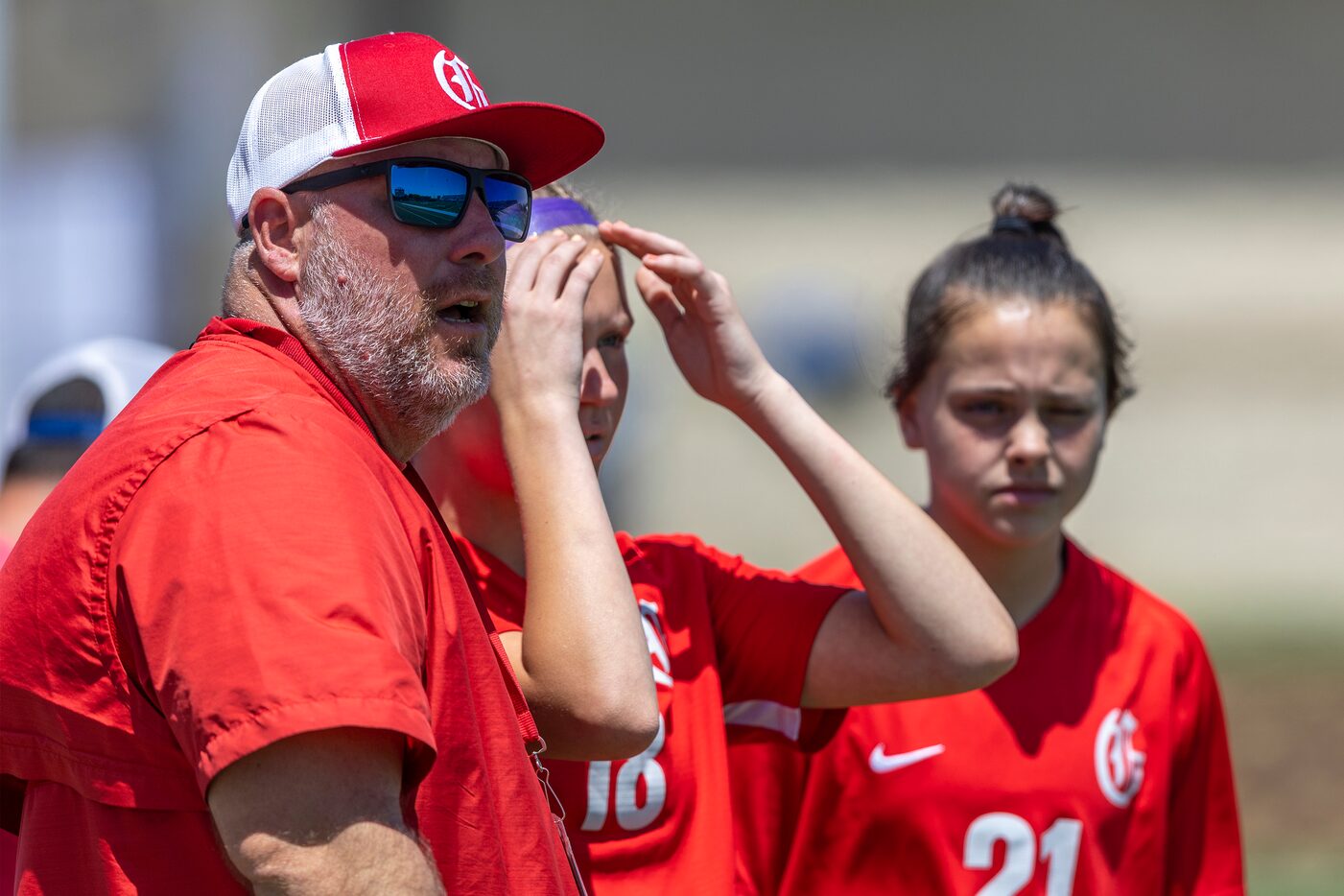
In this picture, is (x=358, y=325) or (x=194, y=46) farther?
(x=194, y=46)

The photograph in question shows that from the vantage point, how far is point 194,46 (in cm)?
1627

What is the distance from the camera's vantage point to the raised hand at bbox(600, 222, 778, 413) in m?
2.80

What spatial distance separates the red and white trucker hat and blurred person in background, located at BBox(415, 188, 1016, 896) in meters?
0.45

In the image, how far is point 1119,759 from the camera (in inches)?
123

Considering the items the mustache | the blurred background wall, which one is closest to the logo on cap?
the mustache

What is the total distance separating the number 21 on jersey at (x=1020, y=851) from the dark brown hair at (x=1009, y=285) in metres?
0.98

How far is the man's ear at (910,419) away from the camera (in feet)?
11.4

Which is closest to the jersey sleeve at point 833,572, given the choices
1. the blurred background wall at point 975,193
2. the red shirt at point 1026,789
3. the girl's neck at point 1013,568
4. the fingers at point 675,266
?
the red shirt at point 1026,789

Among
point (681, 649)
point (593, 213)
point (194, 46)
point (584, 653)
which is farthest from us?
point (194, 46)

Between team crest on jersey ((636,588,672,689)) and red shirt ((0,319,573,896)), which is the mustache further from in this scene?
team crest on jersey ((636,588,672,689))

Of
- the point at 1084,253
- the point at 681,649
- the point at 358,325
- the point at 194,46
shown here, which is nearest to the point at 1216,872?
the point at 681,649

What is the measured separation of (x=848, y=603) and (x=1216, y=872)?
1051mm

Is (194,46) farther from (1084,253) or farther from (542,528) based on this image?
(542,528)

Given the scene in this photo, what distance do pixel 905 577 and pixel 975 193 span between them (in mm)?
13264
